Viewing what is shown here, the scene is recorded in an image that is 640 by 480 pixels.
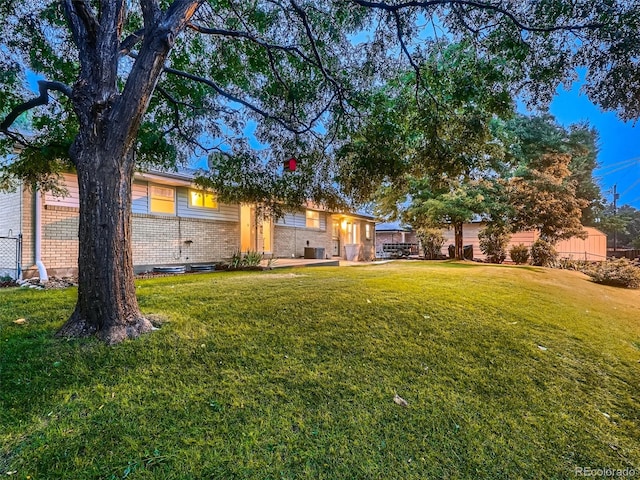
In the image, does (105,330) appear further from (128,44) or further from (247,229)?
(247,229)

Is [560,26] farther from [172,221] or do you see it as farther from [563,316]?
[172,221]

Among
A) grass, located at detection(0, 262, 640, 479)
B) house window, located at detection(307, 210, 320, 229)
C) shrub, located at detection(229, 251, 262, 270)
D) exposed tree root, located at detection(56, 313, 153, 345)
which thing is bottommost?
grass, located at detection(0, 262, 640, 479)

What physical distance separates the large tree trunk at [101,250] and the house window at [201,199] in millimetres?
8308

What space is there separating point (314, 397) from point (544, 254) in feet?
59.7

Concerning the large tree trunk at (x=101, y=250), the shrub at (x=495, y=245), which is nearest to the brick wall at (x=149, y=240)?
the large tree trunk at (x=101, y=250)

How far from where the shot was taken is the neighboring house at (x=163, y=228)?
26.7ft

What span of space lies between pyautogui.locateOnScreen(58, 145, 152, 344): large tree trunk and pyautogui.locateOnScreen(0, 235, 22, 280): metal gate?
6.29 meters

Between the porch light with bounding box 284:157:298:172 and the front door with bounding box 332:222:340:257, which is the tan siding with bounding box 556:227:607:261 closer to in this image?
the front door with bounding box 332:222:340:257

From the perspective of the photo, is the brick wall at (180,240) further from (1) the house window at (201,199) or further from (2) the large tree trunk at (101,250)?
(2) the large tree trunk at (101,250)

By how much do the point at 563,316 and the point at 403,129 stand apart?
4.63 meters

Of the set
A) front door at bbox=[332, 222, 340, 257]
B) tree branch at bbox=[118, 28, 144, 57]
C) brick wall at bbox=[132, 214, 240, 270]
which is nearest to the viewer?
tree branch at bbox=[118, 28, 144, 57]

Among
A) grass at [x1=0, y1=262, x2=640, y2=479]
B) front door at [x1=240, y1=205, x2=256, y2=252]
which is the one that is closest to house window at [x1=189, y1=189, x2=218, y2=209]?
front door at [x1=240, y1=205, x2=256, y2=252]

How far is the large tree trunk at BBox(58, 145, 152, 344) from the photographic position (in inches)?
139

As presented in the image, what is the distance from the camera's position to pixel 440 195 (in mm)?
17406
